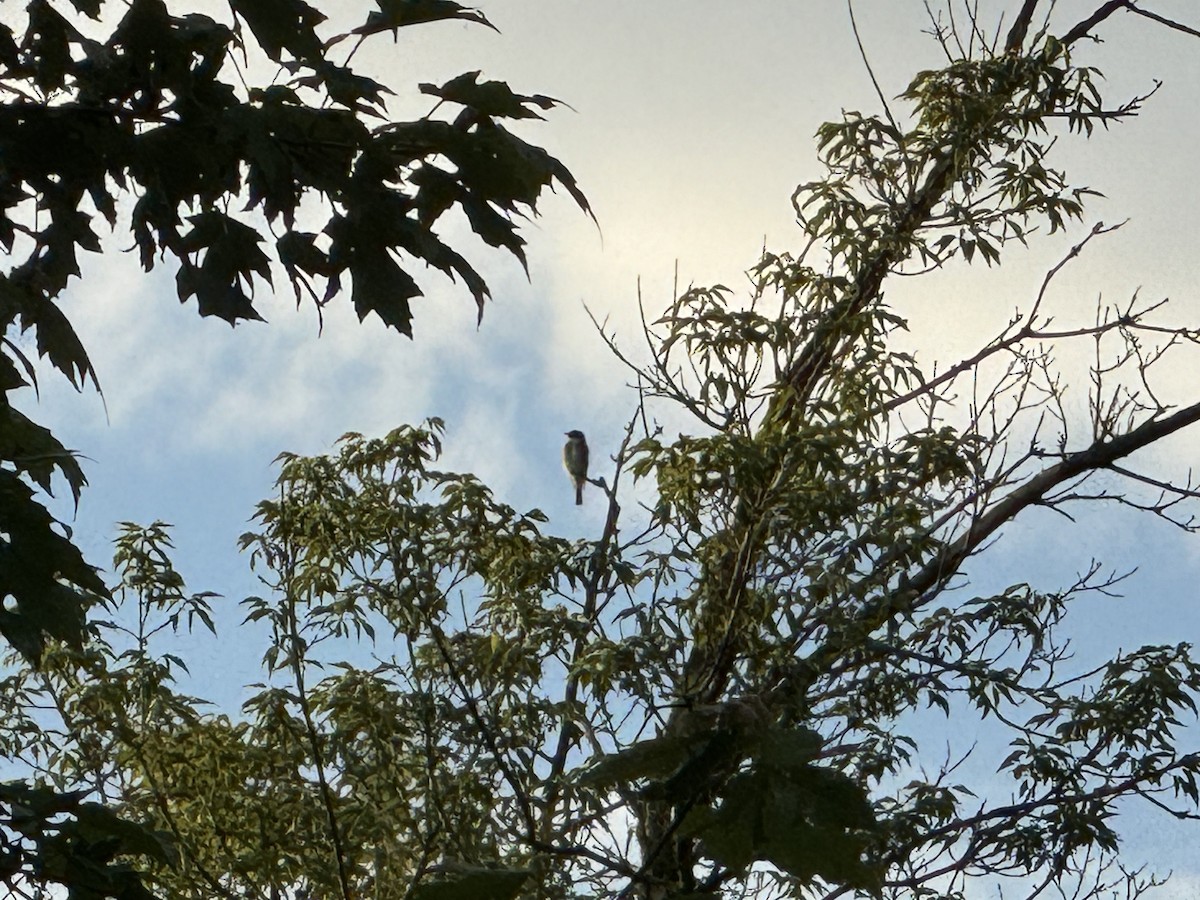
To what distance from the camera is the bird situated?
9039mm

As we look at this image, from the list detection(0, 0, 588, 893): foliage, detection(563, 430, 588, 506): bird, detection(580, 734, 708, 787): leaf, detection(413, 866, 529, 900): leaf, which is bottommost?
detection(413, 866, 529, 900): leaf

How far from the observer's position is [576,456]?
927 cm

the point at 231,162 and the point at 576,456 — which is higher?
the point at 576,456

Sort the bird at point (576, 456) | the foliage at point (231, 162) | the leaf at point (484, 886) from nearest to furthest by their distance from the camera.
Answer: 1. the leaf at point (484, 886)
2. the foliage at point (231, 162)
3. the bird at point (576, 456)

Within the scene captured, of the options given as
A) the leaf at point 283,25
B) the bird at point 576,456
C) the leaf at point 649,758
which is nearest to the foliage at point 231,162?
the leaf at point 283,25

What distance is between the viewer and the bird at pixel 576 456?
904cm

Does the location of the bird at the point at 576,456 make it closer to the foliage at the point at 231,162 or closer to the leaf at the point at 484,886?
the foliage at the point at 231,162

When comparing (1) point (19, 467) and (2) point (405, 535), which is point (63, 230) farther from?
(2) point (405, 535)

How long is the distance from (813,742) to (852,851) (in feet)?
0.29

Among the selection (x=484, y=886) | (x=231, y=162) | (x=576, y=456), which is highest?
(x=576, y=456)

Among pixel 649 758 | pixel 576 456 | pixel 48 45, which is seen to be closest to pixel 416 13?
pixel 48 45

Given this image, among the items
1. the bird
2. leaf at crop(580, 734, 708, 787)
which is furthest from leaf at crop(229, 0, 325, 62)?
the bird

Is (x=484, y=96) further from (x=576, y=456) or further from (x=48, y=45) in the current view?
(x=576, y=456)

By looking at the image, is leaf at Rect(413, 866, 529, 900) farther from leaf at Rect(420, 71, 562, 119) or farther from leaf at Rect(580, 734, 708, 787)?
leaf at Rect(420, 71, 562, 119)
